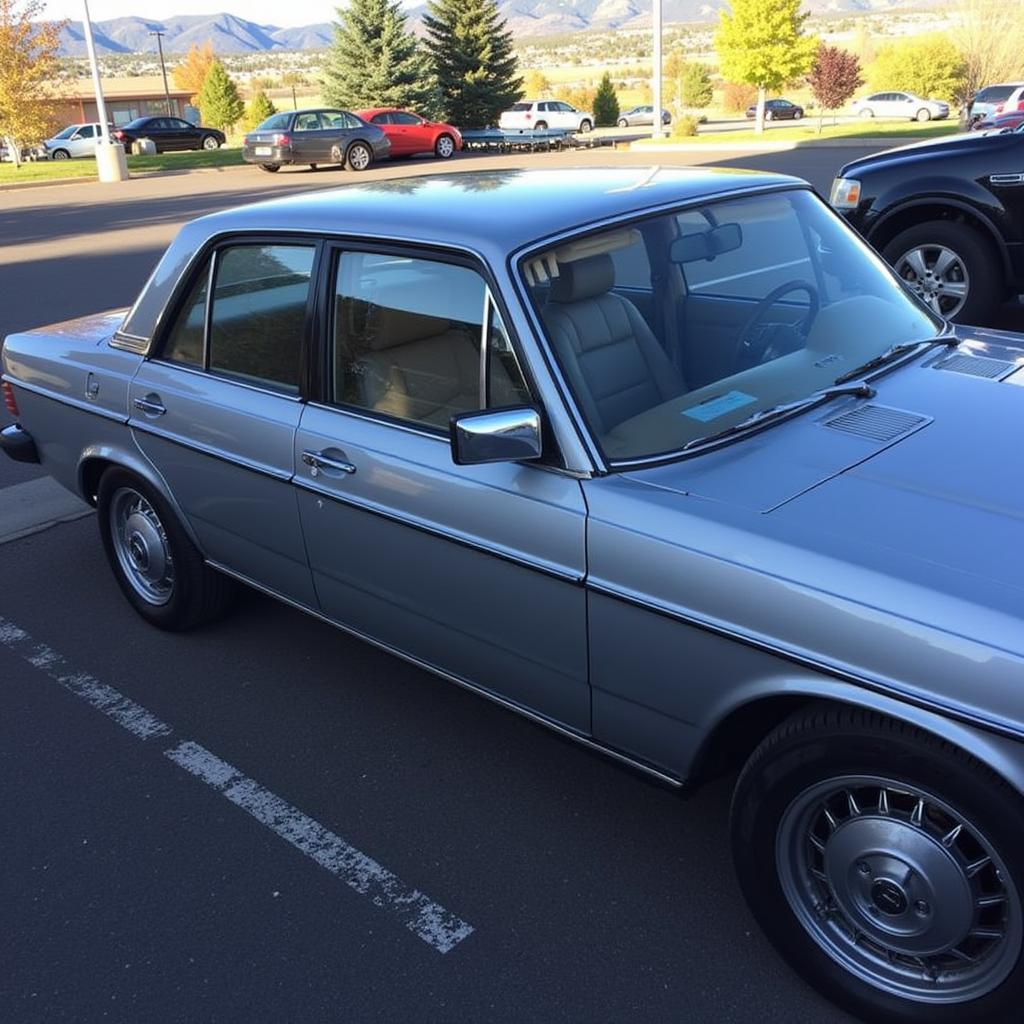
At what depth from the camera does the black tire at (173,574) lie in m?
4.14

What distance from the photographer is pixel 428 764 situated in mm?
3457

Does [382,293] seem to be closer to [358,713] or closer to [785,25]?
[358,713]

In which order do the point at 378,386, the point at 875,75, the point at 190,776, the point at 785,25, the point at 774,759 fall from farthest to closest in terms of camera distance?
1. the point at 875,75
2. the point at 785,25
3. the point at 190,776
4. the point at 378,386
5. the point at 774,759

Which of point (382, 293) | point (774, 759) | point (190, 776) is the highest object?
point (382, 293)

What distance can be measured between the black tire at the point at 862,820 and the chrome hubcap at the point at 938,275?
Answer: 5.42 m

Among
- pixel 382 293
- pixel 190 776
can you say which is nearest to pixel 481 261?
pixel 382 293

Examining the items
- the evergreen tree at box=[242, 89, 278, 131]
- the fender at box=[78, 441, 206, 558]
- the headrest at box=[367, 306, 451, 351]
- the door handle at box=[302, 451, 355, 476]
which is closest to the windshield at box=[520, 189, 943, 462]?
the headrest at box=[367, 306, 451, 351]

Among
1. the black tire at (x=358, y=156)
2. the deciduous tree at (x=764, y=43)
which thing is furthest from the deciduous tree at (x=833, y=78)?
the black tire at (x=358, y=156)

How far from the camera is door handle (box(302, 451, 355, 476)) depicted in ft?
10.5

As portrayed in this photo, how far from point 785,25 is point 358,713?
3753 cm

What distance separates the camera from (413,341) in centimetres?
316

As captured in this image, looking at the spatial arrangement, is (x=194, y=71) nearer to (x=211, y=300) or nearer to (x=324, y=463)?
(x=211, y=300)

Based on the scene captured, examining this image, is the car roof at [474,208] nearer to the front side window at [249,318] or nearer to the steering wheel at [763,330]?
the front side window at [249,318]

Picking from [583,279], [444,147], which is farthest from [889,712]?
[444,147]
